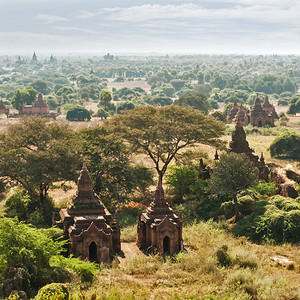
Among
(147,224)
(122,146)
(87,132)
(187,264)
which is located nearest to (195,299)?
(187,264)

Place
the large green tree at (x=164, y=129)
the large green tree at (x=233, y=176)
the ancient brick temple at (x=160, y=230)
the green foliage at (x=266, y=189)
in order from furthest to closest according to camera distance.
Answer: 1. the large green tree at (x=164, y=129)
2. the green foliage at (x=266, y=189)
3. the large green tree at (x=233, y=176)
4. the ancient brick temple at (x=160, y=230)

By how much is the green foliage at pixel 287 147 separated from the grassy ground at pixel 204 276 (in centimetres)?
3306

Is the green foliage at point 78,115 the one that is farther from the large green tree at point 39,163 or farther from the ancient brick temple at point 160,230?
the ancient brick temple at point 160,230

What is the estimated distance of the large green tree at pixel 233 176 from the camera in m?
35.5

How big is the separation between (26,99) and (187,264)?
367ft

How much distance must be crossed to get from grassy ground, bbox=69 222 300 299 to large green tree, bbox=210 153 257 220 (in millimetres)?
6459

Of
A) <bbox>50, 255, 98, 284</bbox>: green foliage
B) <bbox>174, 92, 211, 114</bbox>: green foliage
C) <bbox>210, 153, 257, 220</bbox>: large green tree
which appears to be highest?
<bbox>174, 92, 211, 114</bbox>: green foliage

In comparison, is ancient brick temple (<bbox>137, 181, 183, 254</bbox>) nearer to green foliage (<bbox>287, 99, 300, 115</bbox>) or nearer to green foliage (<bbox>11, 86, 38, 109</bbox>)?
green foliage (<bbox>287, 99, 300, 115</bbox>)

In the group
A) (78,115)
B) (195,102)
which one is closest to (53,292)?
(195,102)

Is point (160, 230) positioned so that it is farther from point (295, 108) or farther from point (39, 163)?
point (295, 108)

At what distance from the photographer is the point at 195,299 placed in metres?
19.7

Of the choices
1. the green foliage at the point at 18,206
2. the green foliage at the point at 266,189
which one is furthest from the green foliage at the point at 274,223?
the green foliage at the point at 18,206

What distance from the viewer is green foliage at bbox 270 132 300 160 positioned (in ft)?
200

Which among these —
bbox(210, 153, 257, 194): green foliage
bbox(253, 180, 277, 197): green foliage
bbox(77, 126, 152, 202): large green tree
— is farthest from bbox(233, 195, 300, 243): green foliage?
bbox(77, 126, 152, 202): large green tree
